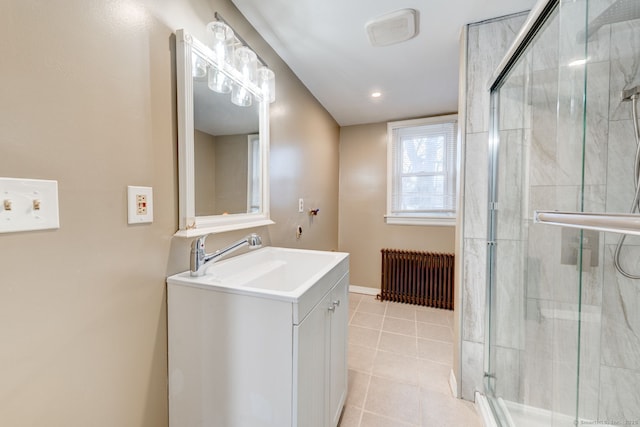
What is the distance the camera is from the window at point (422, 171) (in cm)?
290

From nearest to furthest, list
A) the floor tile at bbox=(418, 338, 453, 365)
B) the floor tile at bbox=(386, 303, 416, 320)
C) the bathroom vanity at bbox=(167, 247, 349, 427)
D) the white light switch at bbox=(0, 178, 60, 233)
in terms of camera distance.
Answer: the white light switch at bbox=(0, 178, 60, 233)
the bathroom vanity at bbox=(167, 247, 349, 427)
the floor tile at bbox=(418, 338, 453, 365)
the floor tile at bbox=(386, 303, 416, 320)

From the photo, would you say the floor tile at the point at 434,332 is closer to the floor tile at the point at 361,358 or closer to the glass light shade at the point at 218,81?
the floor tile at the point at 361,358

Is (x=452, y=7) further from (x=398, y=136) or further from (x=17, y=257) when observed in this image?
(x=17, y=257)

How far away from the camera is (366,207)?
10.8ft

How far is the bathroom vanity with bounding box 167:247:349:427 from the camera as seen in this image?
2.69ft

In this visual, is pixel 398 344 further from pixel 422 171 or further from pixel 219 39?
pixel 219 39

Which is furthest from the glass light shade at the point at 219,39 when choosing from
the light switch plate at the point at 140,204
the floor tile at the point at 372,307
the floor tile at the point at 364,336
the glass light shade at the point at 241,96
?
the floor tile at the point at 372,307

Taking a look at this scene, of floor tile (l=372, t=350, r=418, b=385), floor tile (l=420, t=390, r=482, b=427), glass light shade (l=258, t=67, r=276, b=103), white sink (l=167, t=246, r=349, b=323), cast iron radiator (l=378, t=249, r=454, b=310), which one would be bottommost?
floor tile (l=420, t=390, r=482, b=427)

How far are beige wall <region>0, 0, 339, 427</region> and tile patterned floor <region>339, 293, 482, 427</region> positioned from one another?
3.75ft

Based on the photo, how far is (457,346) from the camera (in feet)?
5.28

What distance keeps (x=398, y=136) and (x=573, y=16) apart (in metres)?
2.12

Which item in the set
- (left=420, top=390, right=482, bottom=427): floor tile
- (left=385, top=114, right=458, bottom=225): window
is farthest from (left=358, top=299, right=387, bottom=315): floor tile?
(left=420, top=390, right=482, bottom=427): floor tile

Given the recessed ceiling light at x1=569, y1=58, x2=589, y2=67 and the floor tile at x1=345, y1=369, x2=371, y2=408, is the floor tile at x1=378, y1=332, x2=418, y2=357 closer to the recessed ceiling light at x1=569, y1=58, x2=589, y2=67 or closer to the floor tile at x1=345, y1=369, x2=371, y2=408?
the floor tile at x1=345, y1=369, x2=371, y2=408

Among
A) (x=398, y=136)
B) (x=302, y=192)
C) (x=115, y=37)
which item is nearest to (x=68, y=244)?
(x=115, y=37)
